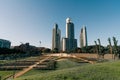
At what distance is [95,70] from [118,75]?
139 inches

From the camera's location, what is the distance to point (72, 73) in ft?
82.9

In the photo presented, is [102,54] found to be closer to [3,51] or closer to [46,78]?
[3,51]

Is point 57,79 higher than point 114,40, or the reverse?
point 114,40

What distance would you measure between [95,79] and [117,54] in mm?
61203

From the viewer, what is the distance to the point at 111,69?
28266mm

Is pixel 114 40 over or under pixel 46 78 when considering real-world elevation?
over

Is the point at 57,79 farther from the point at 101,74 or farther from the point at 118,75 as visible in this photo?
the point at 118,75

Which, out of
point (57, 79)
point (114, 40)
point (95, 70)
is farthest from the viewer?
point (114, 40)

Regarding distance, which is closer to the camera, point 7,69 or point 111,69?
point 111,69

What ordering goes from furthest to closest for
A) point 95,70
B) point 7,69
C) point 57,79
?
point 7,69 < point 95,70 < point 57,79

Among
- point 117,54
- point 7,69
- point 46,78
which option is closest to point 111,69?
point 46,78

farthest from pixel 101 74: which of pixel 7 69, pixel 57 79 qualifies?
pixel 7 69

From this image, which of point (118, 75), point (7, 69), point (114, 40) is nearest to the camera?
point (118, 75)

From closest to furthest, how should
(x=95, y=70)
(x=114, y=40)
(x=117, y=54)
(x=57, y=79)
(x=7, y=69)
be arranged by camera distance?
(x=57, y=79) → (x=95, y=70) → (x=7, y=69) → (x=114, y=40) → (x=117, y=54)
